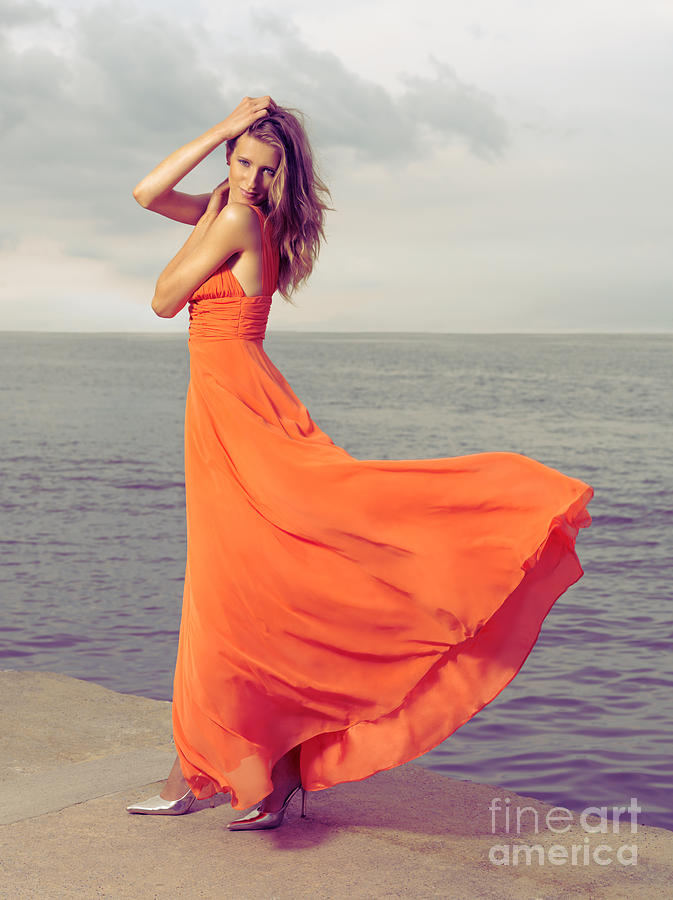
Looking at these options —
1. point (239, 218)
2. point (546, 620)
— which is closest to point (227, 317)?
point (239, 218)

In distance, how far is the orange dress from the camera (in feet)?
9.96

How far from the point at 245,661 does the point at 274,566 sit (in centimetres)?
32

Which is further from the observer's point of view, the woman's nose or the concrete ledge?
the woman's nose

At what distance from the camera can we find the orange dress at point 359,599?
120 inches

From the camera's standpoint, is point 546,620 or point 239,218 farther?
point 546,620

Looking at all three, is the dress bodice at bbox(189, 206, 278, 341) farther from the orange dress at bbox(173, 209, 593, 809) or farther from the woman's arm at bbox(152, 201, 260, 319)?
the orange dress at bbox(173, 209, 593, 809)

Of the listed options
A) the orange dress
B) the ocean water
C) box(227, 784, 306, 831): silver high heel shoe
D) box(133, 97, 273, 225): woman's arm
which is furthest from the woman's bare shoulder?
the ocean water

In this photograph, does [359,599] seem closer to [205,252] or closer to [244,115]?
[205,252]

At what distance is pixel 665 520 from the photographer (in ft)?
48.0

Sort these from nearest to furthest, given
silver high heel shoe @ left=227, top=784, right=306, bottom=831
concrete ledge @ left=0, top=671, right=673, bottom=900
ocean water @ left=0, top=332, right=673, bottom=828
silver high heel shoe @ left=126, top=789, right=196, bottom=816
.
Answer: concrete ledge @ left=0, top=671, right=673, bottom=900 < silver high heel shoe @ left=227, top=784, right=306, bottom=831 < silver high heel shoe @ left=126, top=789, right=196, bottom=816 < ocean water @ left=0, top=332, right=673, bottom=828

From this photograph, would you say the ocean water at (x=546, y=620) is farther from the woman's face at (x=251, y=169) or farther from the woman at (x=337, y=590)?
the woman's face at (x=251, y=169)

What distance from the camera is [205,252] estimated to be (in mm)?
3289

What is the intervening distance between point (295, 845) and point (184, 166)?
7.46 ft

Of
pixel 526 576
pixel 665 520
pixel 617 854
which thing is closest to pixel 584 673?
pixel 617 854
